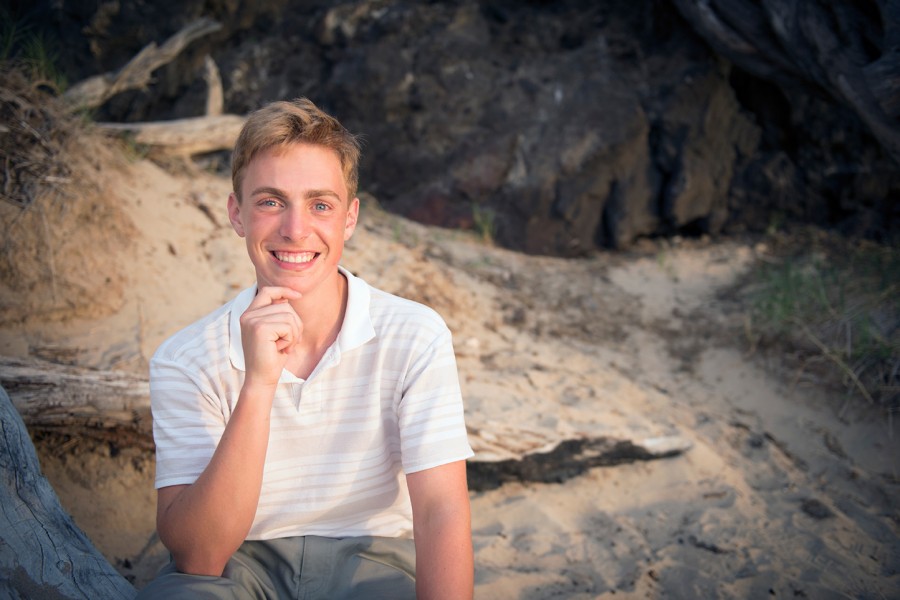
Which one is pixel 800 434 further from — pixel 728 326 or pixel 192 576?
pixel 192 576

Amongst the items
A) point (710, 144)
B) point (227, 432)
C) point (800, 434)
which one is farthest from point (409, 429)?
point (710, 144)

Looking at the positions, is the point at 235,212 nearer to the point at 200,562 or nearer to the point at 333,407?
the point at 333,407

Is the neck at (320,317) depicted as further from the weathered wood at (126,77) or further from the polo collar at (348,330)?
the weathered wood at (126,77)

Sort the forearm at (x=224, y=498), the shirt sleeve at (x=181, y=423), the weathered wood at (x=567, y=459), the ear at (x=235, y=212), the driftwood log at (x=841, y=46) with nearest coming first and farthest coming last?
the forearm at (x=224, y=498), the shirt sleeve at (x=181, y=423), the ear at (x=235, y=212), the weathered wood at (x=567, y=459), the driftwood log at (x=841, y=46)

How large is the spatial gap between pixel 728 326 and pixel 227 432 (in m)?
4.31

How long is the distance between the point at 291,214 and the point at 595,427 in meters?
2.31

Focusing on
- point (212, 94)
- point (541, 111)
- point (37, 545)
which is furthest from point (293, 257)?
point (541, 111)

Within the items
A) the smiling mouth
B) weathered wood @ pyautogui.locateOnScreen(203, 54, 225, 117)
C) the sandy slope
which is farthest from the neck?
weathered wood @ pyautogui.locateOnScreen(203, 54, 225, 117)

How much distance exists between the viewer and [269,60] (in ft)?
23.5

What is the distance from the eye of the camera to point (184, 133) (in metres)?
5.34

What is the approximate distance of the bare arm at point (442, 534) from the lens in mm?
1796

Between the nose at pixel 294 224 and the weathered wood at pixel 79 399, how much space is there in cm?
155

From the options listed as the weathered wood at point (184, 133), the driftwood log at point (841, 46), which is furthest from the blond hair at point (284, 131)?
the driftwood log at point (841, 46)

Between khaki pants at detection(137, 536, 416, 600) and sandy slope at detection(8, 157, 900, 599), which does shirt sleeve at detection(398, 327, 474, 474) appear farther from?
sandy slope at detection(8, 157, 900, 599)
